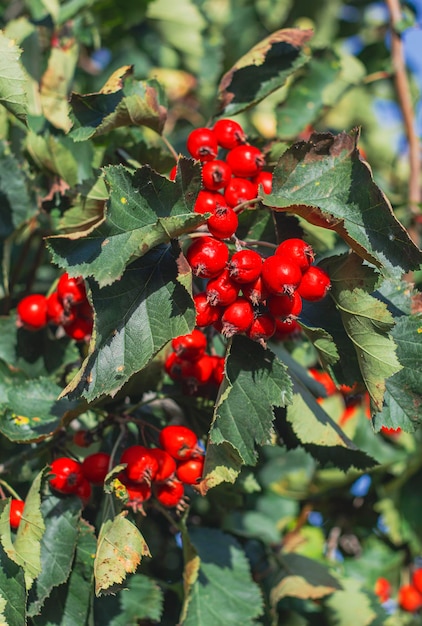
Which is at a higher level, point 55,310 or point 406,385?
point 55,310

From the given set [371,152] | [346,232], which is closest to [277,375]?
[346,232]


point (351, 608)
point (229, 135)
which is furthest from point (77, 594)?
point (351, 608)

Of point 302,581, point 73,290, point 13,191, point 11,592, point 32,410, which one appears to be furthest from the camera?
point 302,581

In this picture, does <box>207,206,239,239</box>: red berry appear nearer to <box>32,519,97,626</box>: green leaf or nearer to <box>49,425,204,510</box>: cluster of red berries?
<box>49,425,204,510</box>: cluster of red berries

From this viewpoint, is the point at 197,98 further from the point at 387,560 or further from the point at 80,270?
the point at 80,270

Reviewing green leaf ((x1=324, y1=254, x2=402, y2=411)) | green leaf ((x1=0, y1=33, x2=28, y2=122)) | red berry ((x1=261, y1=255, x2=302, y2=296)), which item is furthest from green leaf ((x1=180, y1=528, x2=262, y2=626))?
green leaf ((x1=0, y1=33, x2=28, y2=122))

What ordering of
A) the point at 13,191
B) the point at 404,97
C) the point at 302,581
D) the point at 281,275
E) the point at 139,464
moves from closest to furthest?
the point at 281,275, the point at 139,464, the point at 13,191, the point at 302,581, the point at 404,97

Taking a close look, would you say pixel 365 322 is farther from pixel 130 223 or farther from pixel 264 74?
pixel 264 74
